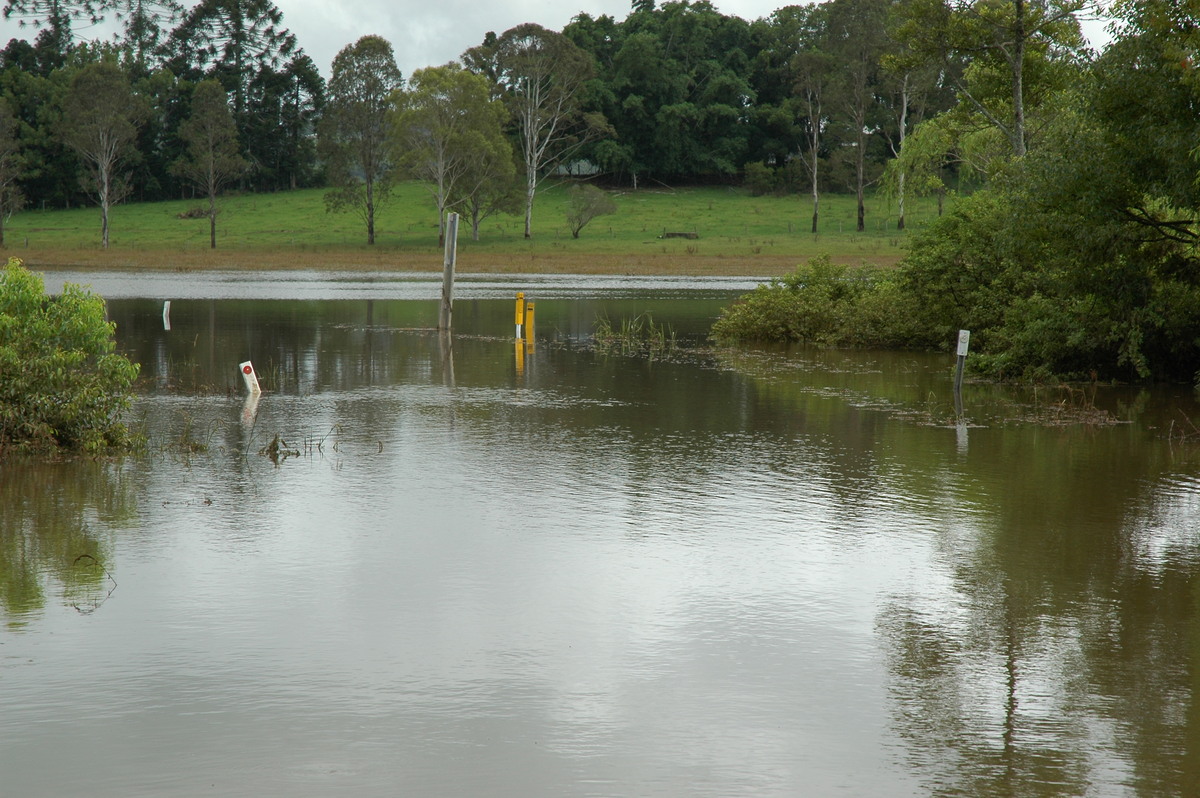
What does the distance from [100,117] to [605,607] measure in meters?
77.8

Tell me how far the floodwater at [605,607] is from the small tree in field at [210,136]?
67.7 meters

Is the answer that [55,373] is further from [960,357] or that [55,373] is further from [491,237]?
[491,237]

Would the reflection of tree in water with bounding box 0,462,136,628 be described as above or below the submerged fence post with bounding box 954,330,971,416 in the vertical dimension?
below

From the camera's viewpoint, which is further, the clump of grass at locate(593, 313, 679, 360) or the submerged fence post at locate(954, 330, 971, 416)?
the clump of grass at locate(593, 313, 679, 360)

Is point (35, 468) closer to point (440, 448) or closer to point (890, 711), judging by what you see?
point (440, 448)

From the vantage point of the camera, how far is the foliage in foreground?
36.7 feet

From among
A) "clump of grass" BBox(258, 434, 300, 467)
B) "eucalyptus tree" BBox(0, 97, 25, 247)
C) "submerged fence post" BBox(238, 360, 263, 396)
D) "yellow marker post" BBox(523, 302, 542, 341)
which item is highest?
"eucalyptus tree" BBox(0, 97, 25, 247)

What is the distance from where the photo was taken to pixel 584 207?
7300 centimetres

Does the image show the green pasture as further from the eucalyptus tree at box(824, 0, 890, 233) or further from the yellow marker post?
the yellow marker post

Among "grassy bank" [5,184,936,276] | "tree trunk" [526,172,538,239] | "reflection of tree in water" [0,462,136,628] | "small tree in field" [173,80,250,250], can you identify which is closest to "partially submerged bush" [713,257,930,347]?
"reflection of tree in water" [0,462,136,628]

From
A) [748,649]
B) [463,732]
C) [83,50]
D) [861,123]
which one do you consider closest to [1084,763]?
[748,649]

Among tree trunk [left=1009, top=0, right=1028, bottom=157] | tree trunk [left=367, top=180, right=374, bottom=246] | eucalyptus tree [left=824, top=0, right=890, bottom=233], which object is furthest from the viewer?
eucalyptus tree [left=824, top=0, right=890, bottom=233]

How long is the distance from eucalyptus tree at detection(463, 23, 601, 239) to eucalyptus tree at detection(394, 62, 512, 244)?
650 centimetres

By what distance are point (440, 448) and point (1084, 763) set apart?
825cm
